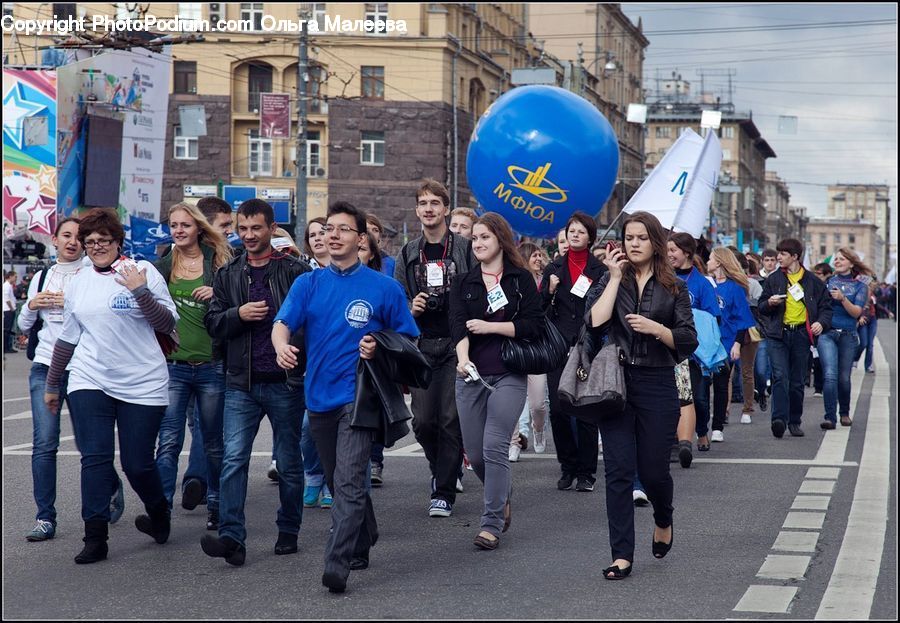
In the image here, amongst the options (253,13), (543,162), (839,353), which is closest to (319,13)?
(253,13)

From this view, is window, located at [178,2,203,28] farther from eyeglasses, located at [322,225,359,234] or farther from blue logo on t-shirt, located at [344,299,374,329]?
blue logo on t-shirt, located at [344,299,374,329]

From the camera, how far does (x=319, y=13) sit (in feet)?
181

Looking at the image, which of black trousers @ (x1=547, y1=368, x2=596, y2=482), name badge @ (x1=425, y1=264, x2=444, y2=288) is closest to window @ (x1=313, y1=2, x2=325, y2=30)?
black trousers @ (x1=547, y1=368, x2=596, y2=482)

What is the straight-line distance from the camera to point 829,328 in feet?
45.7

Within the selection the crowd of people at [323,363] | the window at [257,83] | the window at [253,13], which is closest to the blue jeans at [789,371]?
the crowd of people at [323,363]

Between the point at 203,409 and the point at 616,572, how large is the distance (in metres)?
2.85

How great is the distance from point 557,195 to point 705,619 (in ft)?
26.8

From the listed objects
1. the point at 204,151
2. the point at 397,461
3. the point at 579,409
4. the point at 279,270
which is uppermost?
the point at 204,151

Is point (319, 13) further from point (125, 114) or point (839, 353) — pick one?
point (839, 353)

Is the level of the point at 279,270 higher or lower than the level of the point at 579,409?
higher

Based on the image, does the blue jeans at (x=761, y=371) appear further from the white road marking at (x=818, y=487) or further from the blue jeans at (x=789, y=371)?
the white road marking at (x=818, y=487)

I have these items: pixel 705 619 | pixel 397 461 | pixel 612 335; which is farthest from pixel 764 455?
pixel 705 619

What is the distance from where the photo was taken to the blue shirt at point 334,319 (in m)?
6.82

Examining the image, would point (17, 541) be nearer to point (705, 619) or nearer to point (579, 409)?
point (579, 409)
